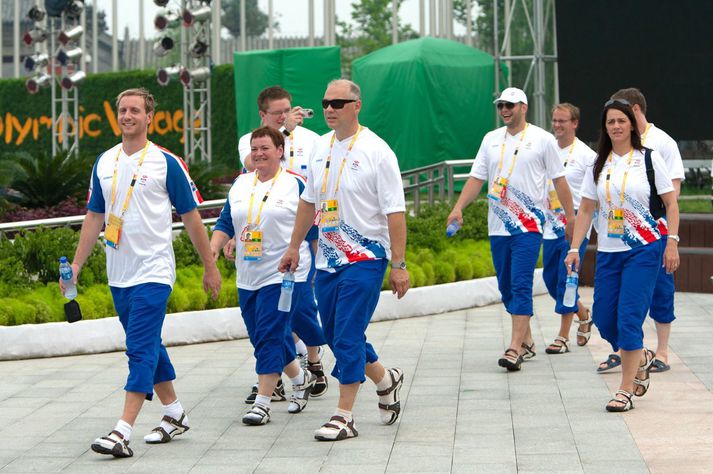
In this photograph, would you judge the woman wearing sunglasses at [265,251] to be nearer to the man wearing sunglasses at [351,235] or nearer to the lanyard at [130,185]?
the man wearing sunglasses at [351,235]

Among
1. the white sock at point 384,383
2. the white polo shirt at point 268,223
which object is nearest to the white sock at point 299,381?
the white polo shirt at point 268,223

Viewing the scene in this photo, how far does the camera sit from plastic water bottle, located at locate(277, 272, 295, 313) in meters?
7.58

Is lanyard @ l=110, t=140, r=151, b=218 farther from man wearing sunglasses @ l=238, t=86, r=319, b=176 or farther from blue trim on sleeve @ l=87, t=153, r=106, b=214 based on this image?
man wearing sunglasses @ l=238, t=86, r=319, b=176

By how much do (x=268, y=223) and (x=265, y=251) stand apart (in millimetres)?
169

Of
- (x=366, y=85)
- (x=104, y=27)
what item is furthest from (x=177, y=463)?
(x=104, y=27)

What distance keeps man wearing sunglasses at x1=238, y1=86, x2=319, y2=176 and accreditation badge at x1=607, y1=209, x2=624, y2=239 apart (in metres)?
1.98

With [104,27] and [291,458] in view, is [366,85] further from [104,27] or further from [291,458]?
[291,458]

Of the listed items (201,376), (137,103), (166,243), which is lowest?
(201,376)

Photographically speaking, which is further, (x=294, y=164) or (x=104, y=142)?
(x=104, y=142)

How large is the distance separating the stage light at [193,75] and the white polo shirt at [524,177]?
18.4 m

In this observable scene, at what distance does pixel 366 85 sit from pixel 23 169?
11.1 meters

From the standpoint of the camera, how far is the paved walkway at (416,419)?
662 centimetres

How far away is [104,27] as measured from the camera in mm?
45531

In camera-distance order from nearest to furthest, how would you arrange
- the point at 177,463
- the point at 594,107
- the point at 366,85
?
the point at 177,463
the point at 594,107
the point at 366,85
